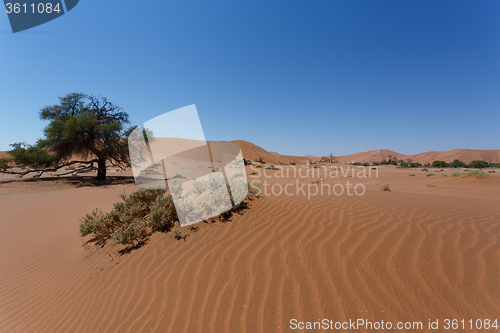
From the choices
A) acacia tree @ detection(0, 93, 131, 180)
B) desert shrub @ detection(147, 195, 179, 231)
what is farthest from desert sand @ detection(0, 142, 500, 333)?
acacia tree @ detection(0, 93, 131, 180)

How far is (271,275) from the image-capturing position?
256 cm

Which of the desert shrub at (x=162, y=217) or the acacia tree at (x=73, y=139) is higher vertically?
the acacia tree at (x=73, y=139)

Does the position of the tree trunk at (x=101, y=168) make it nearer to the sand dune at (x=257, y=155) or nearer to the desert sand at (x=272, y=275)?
the desert sand at (x=272, y=275)

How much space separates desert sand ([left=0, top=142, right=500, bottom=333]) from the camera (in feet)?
6.91

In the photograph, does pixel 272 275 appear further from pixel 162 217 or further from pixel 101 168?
pixel 101 168

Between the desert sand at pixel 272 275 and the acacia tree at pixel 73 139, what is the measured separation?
1352 cm

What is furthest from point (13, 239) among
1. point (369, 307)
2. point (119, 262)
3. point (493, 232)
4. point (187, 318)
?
point (493, 232)

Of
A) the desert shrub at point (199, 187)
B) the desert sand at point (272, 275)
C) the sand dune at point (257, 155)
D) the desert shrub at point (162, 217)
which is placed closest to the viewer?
the desert sand at point (272, 275)

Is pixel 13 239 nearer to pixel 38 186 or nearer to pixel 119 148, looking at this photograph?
pixel 38 186

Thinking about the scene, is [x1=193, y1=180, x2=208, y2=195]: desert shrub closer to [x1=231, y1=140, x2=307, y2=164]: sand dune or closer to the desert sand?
the desert sand

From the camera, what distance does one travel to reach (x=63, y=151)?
51.9ft

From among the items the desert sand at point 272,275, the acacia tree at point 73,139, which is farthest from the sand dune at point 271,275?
the acacia tree at point 73,139

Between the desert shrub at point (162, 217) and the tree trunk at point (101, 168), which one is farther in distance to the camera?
the tree trunk at point (101, 168)

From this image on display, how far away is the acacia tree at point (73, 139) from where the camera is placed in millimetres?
14594
